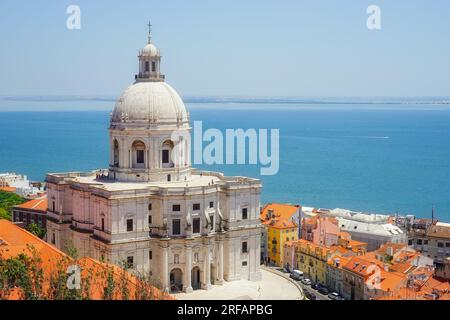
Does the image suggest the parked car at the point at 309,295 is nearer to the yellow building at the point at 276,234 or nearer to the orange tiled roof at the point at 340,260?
the orange tiled roof at the point at 340,260

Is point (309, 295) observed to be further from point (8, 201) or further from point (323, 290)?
point (8, 201)

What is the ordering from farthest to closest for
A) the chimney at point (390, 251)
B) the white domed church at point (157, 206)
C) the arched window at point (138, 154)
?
the chimney at point (390, 251) → the arched window at point (138, 154) → the white domed church at point (157, 206)

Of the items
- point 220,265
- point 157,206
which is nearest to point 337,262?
point 220,265

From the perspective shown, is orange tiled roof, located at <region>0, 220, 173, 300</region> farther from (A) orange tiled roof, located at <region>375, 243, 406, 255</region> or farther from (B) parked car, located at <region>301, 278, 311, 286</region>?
(A) orange tiled roof, located at <region>375, 243, 406, 255</region>

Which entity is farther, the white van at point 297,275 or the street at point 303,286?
the white van at point 297,275

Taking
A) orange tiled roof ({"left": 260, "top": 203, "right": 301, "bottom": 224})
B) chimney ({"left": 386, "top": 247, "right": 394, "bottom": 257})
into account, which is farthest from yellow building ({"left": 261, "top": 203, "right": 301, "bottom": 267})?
chimney ({"left": 386, "top": 247, "right": 394, "bottom": 257})

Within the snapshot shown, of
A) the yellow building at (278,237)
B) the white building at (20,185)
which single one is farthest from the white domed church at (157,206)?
the white building at (20,185)
